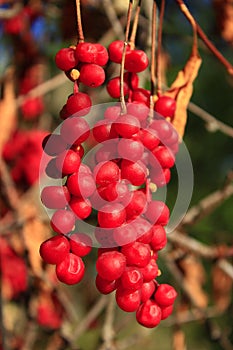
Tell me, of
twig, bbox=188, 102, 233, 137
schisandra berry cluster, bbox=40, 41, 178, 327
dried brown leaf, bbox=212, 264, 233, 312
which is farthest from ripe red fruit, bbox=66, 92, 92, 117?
dried brown leaf, bbox=212, 264, 233, 312

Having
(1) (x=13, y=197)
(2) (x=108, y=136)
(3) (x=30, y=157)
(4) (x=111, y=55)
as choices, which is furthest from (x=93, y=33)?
(2) (x=108, y=136)

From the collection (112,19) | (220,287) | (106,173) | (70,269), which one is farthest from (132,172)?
(220,287)

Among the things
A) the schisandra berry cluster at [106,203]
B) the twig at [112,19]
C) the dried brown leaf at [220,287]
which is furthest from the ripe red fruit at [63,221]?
the dried brown leaf at [220,287]

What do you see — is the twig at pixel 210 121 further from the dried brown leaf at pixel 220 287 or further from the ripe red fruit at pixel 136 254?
the dried brown leaf at pixel 220 287

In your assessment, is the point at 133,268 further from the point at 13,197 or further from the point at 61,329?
the point at 13,197

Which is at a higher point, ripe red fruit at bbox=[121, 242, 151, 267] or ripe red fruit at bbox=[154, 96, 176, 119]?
ripe red fruit at bbox=[154, 96, 176, 119]

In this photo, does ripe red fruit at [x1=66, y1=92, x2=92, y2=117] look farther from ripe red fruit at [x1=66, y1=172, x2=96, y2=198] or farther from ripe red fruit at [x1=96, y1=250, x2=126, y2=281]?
ripe red fruit at [x1=96, y1=250, x2=126, y2=281]
